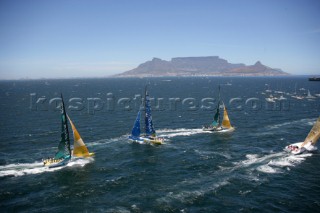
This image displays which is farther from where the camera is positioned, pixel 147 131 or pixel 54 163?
pixel 147 131

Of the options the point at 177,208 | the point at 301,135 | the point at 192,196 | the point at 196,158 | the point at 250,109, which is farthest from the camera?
the point at 250,109

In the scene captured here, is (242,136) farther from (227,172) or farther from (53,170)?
(53,170)

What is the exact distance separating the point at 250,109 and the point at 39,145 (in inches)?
3695

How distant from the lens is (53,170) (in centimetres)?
5388

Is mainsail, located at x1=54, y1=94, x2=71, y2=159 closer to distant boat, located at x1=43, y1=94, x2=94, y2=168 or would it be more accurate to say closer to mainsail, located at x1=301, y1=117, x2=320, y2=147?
distant boat, located at x1=43, y1=94, x2=94, y2=168

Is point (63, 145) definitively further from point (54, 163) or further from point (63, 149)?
point (54, 163)

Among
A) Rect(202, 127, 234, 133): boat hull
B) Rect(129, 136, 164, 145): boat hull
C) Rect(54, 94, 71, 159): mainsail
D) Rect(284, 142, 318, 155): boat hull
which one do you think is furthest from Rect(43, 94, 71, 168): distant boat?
Rect(284, 142, 318, 155): boat hull

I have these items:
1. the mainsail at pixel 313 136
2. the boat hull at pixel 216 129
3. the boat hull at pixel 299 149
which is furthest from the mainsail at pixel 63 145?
the mainsail at pixel 313 136

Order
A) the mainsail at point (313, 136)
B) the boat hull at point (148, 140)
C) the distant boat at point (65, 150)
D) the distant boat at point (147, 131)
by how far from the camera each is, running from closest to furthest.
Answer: the distant boat at point (65, 150)
the mainsail at point (313, 136)
the boat hull at point (148, 140)
the distant boat at point (147, 131)

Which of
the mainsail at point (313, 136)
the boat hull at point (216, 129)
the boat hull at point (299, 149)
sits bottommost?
the boat hull at point (299, 149)

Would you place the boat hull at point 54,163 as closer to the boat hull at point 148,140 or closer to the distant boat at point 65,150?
the distant boat at point 65,150

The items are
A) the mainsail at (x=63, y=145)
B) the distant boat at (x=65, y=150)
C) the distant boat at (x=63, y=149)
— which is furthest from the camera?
the mainsail at (x=63, y=145)

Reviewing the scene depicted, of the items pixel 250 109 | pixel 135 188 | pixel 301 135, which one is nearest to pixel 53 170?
pixel 135 188

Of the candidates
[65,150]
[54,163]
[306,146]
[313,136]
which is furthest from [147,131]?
[313,136]
